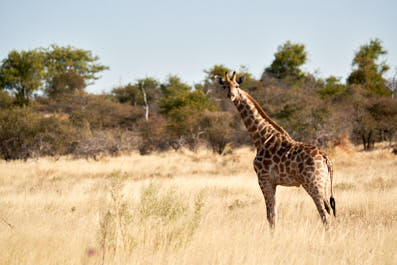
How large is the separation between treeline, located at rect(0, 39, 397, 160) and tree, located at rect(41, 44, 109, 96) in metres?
0.20

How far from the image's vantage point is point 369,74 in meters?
44.8

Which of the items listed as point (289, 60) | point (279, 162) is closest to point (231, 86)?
point (279, 162)

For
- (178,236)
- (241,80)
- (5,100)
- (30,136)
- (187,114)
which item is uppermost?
(5,100)

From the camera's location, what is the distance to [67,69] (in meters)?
60.3

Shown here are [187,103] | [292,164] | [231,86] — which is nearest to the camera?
[292,164]

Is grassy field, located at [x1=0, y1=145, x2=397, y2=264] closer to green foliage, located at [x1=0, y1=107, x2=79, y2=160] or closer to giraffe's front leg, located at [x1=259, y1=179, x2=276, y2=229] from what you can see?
giraffe's front leg, located at [x1=259, y1=179, x2=276, y2=229]

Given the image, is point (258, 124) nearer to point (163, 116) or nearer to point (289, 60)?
point (163, 116)

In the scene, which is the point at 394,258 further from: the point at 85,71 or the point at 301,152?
the point at 85,71

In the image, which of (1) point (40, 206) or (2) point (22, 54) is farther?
(2) point (22, 54)

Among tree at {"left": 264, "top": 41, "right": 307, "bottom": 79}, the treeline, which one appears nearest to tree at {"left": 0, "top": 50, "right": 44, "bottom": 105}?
the treeline

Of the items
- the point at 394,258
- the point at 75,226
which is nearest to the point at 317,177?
the point at 394,258

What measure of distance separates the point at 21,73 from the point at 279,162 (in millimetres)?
→ 49373

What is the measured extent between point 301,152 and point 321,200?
0.80 meters

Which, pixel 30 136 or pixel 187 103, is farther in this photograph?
Answer: pixel 187 103
